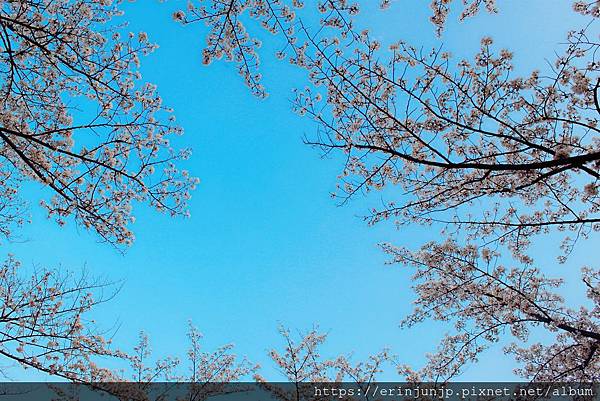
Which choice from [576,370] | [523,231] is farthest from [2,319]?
[576,370]

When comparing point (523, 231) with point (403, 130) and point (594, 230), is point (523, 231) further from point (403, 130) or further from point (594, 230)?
point (403, 130)

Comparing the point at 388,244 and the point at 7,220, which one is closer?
the point at 7,220

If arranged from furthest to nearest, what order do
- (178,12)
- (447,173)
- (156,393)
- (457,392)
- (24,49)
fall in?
(156,393), (457,392), (447,173), (24,49), (178,12)

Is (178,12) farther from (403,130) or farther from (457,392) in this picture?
(457,392)

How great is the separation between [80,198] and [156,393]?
26.7ft

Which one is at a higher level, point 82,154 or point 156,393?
point 82,154

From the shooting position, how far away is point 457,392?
7945mm

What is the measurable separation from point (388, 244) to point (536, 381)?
11.2ft

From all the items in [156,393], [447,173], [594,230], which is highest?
[447,173]

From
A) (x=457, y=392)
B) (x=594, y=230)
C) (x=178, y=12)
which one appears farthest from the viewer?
(x=457, y=392)

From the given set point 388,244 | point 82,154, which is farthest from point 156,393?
point 82,154

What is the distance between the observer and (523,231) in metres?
5.79

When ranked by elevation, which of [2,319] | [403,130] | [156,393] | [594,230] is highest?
[403,130]

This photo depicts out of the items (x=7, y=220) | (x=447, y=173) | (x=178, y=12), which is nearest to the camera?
(x=178, y=12)
